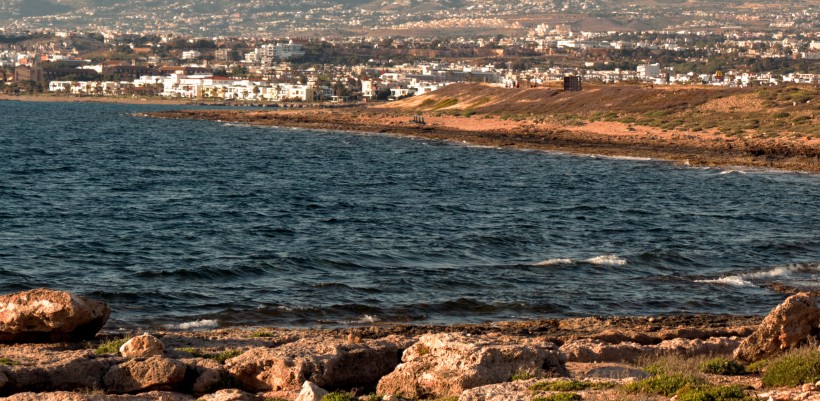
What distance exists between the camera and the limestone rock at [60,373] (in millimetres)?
14492

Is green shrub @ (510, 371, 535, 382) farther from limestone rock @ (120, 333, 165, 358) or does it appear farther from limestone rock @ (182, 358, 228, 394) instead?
limestone rock @ (120, 333, 165, 358)

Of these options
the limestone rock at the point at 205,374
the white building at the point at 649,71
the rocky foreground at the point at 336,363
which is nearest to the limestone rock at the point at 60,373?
the rocky foreground at the point at 336,363

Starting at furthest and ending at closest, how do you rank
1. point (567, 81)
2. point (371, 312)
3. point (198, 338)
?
point (567, 81) → point (371, 312) → point (198, 338)

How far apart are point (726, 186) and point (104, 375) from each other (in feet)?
132

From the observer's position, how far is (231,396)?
14000 millimetres

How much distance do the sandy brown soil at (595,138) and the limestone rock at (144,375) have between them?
154 ft

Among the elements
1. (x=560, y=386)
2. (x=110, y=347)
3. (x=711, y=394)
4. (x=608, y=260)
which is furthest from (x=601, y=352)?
(x=608, y=260)

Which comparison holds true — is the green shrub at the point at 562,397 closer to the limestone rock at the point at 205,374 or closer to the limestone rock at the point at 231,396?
the limestone rock at the point at 231,396

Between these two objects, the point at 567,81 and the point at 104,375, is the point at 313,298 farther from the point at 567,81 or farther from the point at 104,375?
the point at 567,81

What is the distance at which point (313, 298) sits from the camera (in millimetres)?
25156

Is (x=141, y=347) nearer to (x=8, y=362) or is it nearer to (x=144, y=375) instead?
(x=144, y=375)

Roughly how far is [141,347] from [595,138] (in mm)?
63133

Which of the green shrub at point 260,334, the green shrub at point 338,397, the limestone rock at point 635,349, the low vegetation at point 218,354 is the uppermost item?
the green shrub at point 338,397

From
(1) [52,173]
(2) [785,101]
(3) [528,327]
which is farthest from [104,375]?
(2) [785,101]
